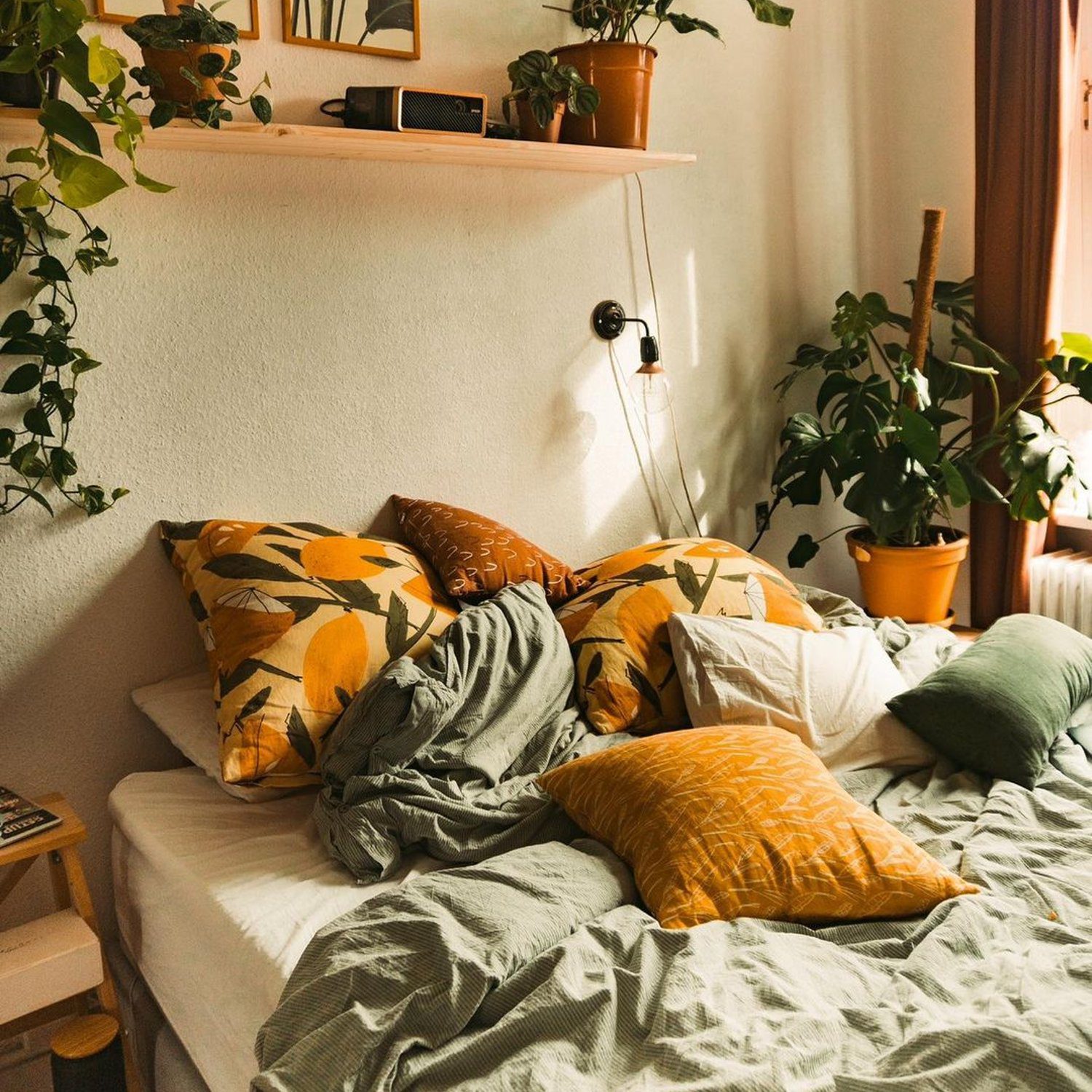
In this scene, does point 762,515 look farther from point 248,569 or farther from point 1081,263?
point 248,569

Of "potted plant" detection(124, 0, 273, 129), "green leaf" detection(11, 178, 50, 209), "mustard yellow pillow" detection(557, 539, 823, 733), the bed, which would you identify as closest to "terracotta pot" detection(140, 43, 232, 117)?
"potted plant" detection(124, 0, 273, 129)

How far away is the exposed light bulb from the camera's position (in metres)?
2.73

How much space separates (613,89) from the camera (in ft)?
7.79

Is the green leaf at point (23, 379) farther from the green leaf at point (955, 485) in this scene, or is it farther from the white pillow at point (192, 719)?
the green leaf at point (955, 485)

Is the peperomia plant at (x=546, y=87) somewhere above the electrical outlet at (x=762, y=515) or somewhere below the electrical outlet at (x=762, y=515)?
above

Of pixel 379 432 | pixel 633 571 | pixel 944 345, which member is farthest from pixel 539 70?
pixel 944 345

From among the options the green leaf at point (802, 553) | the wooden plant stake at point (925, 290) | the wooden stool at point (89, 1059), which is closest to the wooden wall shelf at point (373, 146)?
the wooden plant stake at point (925, 290)

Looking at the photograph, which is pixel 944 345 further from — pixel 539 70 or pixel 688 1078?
pixel 688 1078

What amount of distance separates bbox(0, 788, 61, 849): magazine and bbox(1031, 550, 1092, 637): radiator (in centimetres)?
240

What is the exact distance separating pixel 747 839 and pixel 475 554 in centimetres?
87

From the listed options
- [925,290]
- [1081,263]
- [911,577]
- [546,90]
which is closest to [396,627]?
[546,90]

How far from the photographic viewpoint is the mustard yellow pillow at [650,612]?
6.81 feet

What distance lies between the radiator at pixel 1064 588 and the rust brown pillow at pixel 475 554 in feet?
4.48

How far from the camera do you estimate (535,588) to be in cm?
218
